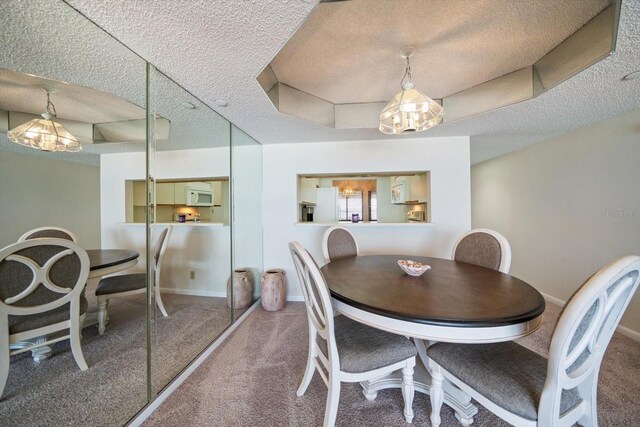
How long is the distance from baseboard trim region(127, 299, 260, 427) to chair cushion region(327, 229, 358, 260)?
127cm

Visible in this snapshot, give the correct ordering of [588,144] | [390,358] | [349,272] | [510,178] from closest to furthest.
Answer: [390,358] → [349,272] → [588,144] → [510,178]

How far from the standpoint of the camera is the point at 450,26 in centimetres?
131

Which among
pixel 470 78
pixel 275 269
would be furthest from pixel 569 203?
pixel 275 269

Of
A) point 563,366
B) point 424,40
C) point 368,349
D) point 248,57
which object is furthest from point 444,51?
point 368,349

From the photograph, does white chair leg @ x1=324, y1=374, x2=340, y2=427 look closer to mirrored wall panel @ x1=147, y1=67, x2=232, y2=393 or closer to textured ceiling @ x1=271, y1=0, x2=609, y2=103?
mirrored wall panel @ x1=147, y1=67, x2=232, y2=393

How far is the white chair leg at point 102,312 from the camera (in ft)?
5.13

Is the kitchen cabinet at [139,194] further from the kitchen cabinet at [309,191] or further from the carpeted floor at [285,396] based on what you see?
the kitchen cabinet at [309,191]

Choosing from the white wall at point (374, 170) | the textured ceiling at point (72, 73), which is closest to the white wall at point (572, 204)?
the white wall at point (374, 170)

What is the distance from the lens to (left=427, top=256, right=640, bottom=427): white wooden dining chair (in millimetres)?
771

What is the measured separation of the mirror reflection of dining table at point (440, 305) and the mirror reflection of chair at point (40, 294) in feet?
4.71

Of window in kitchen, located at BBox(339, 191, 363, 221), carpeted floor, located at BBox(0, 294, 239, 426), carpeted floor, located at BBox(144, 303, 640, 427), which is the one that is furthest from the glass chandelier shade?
carpeted floor, located at BBox(0, 294, 239, 426)

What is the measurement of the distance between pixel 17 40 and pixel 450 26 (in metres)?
2.25

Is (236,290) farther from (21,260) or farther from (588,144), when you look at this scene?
(588,144)

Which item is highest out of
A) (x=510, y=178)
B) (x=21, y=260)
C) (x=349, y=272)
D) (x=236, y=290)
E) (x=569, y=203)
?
(x=510, y=178)
